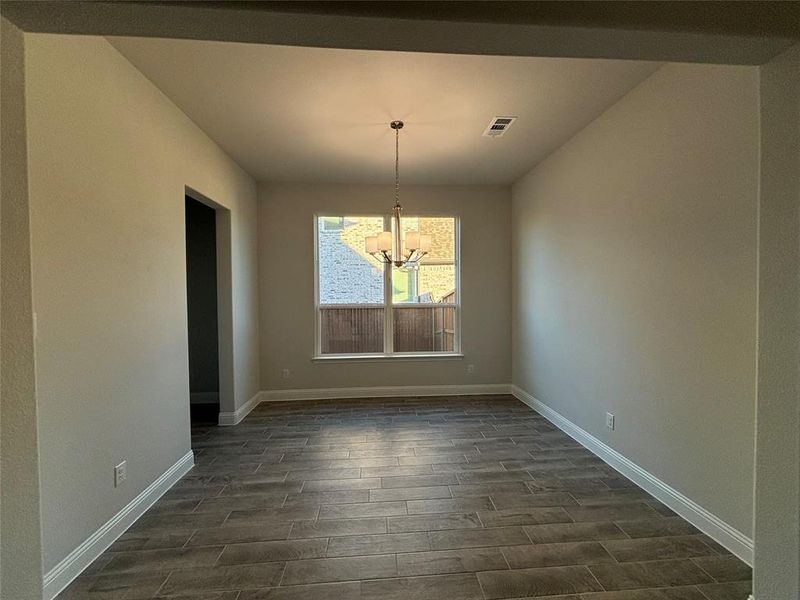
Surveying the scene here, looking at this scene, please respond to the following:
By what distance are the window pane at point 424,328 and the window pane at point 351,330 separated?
27 centimetres

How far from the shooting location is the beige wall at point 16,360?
1.15 m

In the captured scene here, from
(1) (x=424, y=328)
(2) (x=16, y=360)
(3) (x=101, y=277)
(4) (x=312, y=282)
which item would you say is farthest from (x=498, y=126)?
(2) (x=16, y=360)

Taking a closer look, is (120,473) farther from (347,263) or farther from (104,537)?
(347,263)

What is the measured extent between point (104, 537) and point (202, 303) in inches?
136

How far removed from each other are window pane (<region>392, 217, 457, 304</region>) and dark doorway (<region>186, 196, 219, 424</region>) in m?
2.51

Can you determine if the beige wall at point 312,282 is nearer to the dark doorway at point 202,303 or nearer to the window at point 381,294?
the window at point 381,294

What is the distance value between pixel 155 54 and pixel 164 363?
2009 mm

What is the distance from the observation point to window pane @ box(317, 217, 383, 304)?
5.13m

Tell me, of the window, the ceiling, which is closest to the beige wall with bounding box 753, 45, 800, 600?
the ceiling

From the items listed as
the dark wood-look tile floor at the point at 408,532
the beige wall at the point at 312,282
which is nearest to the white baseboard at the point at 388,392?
the beige wall at the point at 312,282

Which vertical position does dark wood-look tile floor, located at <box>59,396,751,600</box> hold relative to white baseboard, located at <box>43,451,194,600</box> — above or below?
below

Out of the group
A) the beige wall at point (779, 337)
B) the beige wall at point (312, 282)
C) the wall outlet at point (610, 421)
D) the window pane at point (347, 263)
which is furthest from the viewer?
the window pane at point (347, 263)

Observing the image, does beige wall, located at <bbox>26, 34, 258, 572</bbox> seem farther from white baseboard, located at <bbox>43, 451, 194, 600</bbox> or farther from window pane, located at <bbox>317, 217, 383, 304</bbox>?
window pane, located at <bbox>317, 217, 383, 304</bbox>

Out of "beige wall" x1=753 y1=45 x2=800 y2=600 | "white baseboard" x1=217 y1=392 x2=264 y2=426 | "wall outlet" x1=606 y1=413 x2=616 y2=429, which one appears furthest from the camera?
"white baseboard" x1=217 y1=392 x2=264 y2=426
